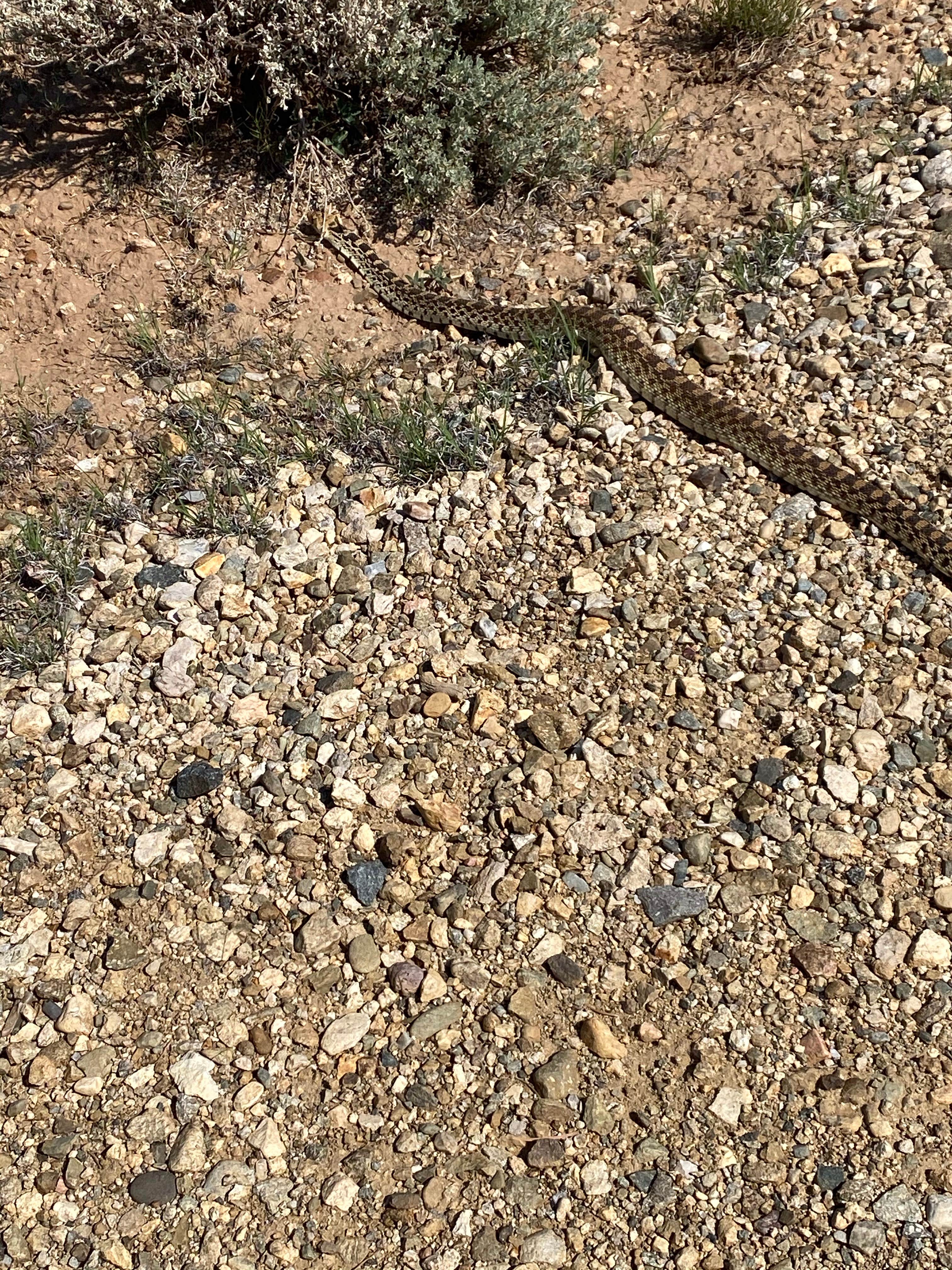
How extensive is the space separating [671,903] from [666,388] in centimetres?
293

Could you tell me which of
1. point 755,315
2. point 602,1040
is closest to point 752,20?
point 755,315

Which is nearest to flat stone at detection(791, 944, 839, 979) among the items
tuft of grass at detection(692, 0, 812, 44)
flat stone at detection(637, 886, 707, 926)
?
flat stone at detection(637, 886, 707, 926)

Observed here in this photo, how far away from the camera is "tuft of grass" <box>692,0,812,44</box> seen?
744 centimetres

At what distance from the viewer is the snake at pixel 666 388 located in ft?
17.6

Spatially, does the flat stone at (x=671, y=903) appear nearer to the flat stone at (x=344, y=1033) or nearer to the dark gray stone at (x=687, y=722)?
the dark gray stone at (x=687, y=722)

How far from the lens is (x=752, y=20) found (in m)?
7.49

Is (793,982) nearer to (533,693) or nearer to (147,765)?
(533,693)

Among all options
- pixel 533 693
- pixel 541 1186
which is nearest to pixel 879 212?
pixel 533 693

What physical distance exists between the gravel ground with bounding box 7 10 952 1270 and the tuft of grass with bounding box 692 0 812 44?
2.09m

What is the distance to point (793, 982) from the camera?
404 cm

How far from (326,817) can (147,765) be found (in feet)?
2.76

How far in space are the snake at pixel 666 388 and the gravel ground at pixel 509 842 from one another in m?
0.11

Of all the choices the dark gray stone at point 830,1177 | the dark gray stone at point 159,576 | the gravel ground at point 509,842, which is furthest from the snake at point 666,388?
the dark gray stone at point 830,1177

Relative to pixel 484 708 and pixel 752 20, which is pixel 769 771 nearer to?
pixel 484 708
